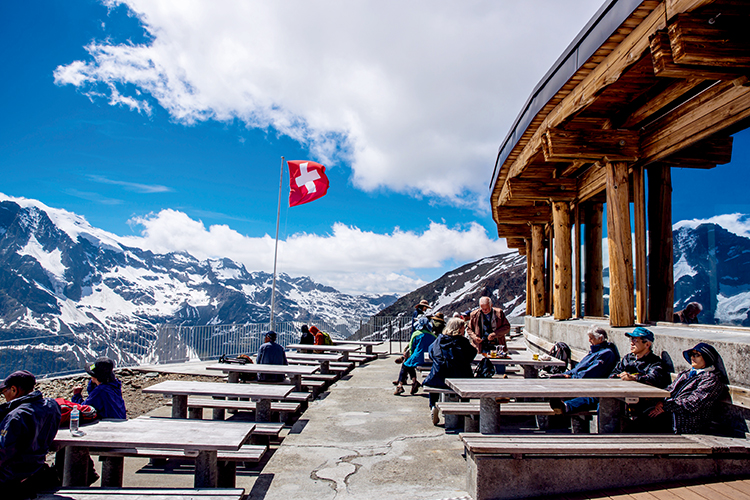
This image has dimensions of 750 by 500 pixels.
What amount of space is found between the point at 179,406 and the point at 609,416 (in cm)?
443

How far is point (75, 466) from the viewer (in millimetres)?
3609

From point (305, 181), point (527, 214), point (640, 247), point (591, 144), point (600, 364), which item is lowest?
point (600, 364)

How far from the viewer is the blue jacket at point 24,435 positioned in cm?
312

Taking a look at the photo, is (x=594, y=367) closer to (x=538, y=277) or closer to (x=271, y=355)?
(x=271, y=355)

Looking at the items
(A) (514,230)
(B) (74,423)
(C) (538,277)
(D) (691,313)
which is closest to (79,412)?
(B) (74,423)

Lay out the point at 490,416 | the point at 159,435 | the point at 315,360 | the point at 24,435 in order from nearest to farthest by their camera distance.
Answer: the point at 24,435 → the point at 159,435 → the point at 490,416 → the point at 315,360

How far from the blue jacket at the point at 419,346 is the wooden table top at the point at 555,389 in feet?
9.53

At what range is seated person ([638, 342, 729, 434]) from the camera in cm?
369

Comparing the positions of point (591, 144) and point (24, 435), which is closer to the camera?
point (24, 435)

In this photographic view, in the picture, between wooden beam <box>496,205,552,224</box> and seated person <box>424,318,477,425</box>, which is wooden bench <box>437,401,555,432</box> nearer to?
seated person <box>424,318,477,425</box>

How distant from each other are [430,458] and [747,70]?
4.51 m

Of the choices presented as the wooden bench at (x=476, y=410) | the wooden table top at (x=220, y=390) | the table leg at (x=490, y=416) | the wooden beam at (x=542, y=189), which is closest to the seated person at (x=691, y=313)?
the wooden bench at (x=476, y=410)

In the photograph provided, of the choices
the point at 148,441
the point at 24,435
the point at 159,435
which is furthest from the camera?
the point at 159,435

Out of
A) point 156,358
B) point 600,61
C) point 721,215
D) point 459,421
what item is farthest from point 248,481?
point 156,358
